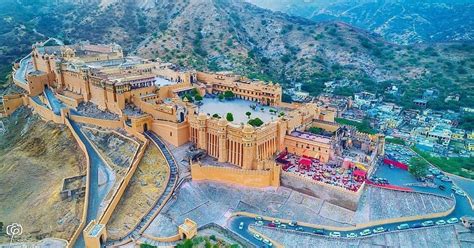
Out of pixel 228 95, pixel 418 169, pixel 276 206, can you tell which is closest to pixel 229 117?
pixel 228 95

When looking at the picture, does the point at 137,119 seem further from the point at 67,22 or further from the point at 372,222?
the point at 67,22

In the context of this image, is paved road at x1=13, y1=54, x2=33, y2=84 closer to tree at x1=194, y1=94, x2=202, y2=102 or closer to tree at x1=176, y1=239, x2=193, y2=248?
tree at x1=194, y1=94, x2=202, y2=102

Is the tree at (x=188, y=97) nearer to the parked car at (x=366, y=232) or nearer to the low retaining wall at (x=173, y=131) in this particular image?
the low retaining wall at (x=173, y=131)

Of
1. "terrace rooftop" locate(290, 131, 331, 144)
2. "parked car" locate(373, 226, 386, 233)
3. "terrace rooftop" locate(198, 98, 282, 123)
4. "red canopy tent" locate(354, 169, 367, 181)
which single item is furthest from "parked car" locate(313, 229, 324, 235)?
"terrace rooftop" locate(198, 98, 282, 123)

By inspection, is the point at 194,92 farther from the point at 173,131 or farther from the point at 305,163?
the point at 305,163

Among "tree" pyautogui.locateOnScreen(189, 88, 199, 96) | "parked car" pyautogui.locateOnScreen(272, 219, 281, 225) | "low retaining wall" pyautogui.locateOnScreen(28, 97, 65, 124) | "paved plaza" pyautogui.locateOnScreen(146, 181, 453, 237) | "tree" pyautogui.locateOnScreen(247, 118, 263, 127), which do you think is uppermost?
"tree" pyautogui.locateOnScreen(189, 88, 199, 96)

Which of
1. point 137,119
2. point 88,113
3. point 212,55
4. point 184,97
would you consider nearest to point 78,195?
point 137,119
